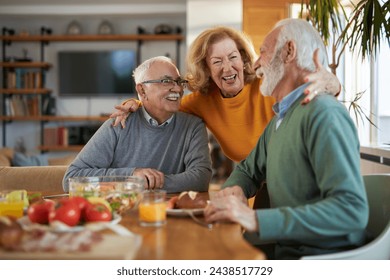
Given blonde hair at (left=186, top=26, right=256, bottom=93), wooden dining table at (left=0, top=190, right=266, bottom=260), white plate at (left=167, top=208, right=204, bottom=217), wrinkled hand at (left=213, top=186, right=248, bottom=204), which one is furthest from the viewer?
blonde hair at (left=186, top=26, right=256, bottom=93)

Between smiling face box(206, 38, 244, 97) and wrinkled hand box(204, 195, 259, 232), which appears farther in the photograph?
smiling face box(206, 38, 244, 97)

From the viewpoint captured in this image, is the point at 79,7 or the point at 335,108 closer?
the point at 335,108

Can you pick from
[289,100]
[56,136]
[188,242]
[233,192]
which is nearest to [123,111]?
[233,192]

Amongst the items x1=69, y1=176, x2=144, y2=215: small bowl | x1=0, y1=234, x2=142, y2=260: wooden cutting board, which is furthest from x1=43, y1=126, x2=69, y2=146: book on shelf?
x1=0, y1=234, x2=142, y2=260: wooden cutting board

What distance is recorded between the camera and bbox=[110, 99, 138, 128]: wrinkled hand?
2068 millimetres

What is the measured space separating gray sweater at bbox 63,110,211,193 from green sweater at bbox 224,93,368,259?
→ 0.66 m

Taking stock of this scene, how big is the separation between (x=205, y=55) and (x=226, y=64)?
12 centimetres

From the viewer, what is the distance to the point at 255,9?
5379 millimetres

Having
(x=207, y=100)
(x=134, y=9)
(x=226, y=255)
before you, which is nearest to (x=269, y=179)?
(x=226, y=255)

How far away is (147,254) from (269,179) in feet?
1.77

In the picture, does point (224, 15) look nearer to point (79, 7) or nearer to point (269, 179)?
point (79, 7)

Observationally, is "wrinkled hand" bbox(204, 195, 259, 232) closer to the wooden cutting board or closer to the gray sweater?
the wooden cutting board

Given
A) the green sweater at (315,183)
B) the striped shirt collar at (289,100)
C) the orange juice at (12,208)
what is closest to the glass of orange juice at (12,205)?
the orange juice at (12,208)
